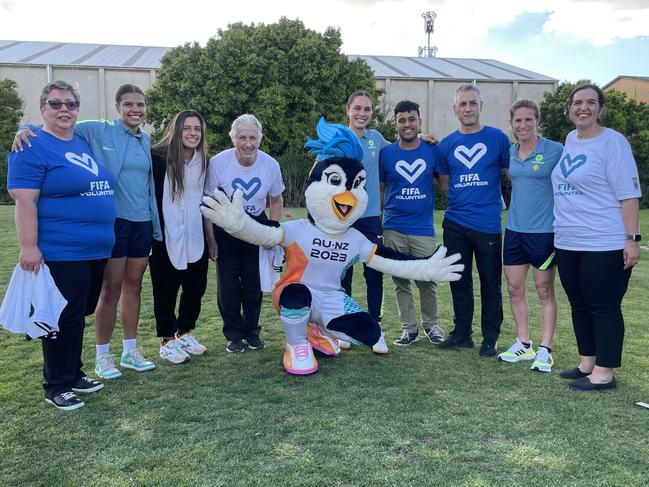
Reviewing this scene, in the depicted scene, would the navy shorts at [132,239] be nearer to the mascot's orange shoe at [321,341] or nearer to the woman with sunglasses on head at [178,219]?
the woman with sunglasses on head at [178,219]

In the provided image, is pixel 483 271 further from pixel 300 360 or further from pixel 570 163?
pixel 300 360

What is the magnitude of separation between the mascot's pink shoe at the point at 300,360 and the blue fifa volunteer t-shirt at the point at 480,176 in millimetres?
1615

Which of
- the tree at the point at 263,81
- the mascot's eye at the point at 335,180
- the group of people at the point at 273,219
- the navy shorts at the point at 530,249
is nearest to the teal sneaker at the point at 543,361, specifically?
the group of people at the point at 273,219

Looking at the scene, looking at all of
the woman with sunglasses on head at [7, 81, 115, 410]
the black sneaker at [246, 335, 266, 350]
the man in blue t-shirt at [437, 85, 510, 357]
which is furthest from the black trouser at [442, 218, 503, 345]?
the woman with sunglasses on head at [7, 81, 115, 410]

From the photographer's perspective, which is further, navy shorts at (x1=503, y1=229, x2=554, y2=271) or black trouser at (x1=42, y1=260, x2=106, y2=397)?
navy shorts at (x1=503, y1=229, x2=554, y2=271)

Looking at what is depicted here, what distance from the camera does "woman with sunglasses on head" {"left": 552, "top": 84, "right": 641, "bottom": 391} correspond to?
346 centimetres

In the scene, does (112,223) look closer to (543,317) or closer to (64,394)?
(64,394)

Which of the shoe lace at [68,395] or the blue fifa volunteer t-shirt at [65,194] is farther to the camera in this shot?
the shoe lace at [68,395]

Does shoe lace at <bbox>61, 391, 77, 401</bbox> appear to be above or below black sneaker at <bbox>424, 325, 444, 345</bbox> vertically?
above

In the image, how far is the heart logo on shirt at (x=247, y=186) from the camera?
4242 mm

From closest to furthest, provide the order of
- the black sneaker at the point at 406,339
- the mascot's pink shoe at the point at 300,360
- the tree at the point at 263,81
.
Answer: the mascot's pink shoe at the point at 300,360
the black sneaker at the point at 406,339
the tree at the point at 263,81

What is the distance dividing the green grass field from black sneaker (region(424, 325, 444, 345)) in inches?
11.8

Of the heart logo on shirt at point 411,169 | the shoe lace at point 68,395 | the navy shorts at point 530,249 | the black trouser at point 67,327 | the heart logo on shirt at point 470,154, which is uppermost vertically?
the heart logo on shirt at point 470,154

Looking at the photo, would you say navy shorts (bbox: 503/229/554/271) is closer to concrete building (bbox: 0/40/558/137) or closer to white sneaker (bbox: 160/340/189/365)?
white sneaker (bbox: 160/340/189/365)
